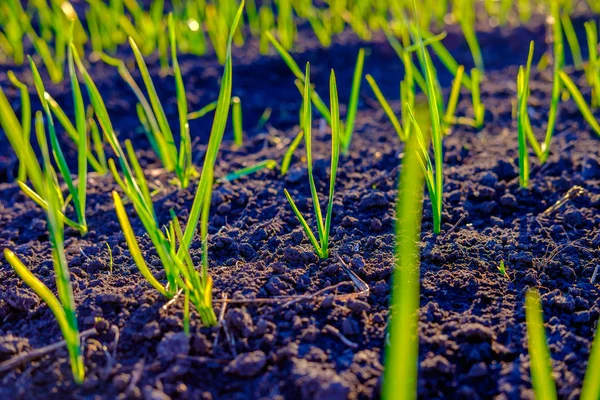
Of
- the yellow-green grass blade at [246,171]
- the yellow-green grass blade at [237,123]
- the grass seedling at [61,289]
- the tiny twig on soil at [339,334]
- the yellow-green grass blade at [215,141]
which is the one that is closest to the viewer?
the grass seedling at [61,289]

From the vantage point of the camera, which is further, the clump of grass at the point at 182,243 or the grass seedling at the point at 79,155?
the grass seedling at the point at 79,155

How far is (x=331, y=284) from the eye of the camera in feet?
4.56

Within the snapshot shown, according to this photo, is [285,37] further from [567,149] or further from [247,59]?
[567,149]

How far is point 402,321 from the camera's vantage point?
2.81 feet

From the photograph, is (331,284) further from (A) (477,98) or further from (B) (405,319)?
(A) (477,98)

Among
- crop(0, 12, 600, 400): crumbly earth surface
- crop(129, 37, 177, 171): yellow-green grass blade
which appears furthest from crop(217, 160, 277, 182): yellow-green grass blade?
crop(129, 37, 177, 171): yellow-green grass blade

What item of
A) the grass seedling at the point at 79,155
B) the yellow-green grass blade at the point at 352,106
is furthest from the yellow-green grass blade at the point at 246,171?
the grass seedling at the point at 79,155

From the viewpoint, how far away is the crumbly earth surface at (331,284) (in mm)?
1115

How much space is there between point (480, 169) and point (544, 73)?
1290 millimetres

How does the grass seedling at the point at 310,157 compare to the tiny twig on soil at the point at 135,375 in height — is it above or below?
above

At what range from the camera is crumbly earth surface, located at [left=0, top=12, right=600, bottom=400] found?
43.9 inches

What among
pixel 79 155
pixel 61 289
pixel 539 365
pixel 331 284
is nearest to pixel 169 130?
pixel 79 155

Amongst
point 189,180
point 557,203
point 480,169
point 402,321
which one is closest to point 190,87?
point 189,180

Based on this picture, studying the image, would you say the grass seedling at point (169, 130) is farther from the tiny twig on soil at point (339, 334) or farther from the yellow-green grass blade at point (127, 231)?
the tiny twig on soil at point (339, 334)
